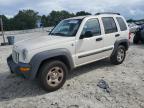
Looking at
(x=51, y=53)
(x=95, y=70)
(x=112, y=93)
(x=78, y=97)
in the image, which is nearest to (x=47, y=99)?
(x=78, y=97)

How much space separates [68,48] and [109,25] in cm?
203

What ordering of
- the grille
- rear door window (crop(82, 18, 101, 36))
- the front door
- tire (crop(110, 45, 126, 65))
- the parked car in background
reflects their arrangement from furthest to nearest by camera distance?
1. tire (crop(110, 45, 126, 65))
2. rear door window (crop(82, 18, 101, 36))
3. the front door
4. the grille
5. the parked car in background

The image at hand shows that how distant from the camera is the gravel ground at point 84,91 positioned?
457cm

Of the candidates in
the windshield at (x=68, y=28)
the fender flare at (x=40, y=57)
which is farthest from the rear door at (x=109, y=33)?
the fender flare at (x=40, y=57)

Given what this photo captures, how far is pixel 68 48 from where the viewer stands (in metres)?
5.52

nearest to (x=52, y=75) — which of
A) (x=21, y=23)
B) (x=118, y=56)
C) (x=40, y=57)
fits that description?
(x=40, y=57)

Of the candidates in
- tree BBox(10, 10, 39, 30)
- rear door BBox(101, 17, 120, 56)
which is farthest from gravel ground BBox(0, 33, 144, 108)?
tree BBox(10, 10, 39, 30)

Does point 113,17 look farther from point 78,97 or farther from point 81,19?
point 78,97

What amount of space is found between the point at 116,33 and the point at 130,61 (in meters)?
1.54

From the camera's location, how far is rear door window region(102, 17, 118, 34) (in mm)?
6647

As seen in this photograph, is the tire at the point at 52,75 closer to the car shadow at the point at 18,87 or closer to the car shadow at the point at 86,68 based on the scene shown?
the car shadow at the point at 18,87

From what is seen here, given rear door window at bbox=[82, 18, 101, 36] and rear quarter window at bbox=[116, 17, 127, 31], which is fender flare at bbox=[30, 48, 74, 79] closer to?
rear door window at bbox=[82, 18, 101, 36]

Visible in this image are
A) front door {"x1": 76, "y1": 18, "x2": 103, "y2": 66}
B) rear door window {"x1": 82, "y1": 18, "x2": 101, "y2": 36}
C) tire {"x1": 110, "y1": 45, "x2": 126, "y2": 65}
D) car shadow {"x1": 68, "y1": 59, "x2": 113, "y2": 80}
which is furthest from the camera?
tire {"x1": 110, "y1": 45, "x2": 126, "y2": 65}

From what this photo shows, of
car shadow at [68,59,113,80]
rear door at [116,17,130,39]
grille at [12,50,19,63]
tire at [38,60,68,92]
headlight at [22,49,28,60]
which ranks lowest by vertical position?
car shadow at [68,59,113,80]
